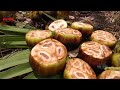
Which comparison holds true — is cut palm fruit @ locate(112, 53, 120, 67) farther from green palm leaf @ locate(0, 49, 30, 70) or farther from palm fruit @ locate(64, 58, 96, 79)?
green palm leaf @ locate(0, 49, 30, 70)

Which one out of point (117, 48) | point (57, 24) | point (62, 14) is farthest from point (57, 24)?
point (117, 48)

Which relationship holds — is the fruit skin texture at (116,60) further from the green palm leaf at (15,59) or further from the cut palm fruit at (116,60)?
the green palm leaf at (15,59)

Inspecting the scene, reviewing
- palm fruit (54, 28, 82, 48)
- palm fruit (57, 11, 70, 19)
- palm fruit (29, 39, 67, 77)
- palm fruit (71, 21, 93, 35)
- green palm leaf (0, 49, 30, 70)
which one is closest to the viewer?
palm fruit (29, 39, 67, 77)

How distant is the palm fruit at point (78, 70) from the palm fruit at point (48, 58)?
0.04m

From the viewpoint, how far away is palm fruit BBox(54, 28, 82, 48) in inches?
62.0

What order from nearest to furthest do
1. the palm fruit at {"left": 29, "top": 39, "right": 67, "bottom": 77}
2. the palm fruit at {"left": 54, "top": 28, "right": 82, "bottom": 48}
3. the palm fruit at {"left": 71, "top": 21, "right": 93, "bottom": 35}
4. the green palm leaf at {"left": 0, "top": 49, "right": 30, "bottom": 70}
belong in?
the palm fruit at {"left": 29, "top": 39, "right": 67, "bottom": 77}, the green palm leaf at {"left": 0, "top": 49, "right": 30, "bottom": 70}, the palm fruit at {"left": 54, "top": 28, "right": 82, "bottom": 48}, the palm fruit at {"left": 71, "top": 21, "right": 93, "bottom": 35}

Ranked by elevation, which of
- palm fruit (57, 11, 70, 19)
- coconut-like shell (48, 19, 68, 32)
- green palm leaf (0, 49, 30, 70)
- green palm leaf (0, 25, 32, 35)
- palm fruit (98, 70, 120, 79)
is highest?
palm fruit (57, 11, 70, 19)

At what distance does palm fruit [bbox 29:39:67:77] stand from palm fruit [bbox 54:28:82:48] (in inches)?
4.3

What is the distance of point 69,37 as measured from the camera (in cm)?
158

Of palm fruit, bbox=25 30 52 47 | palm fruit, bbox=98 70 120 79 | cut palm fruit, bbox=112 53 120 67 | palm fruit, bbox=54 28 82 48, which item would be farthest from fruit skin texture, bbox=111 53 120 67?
palm fruit, bbox=25 30 52 47

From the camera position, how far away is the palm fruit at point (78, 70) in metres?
1.32

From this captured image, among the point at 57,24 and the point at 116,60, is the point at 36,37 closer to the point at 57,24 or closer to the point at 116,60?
the point at 57,24
